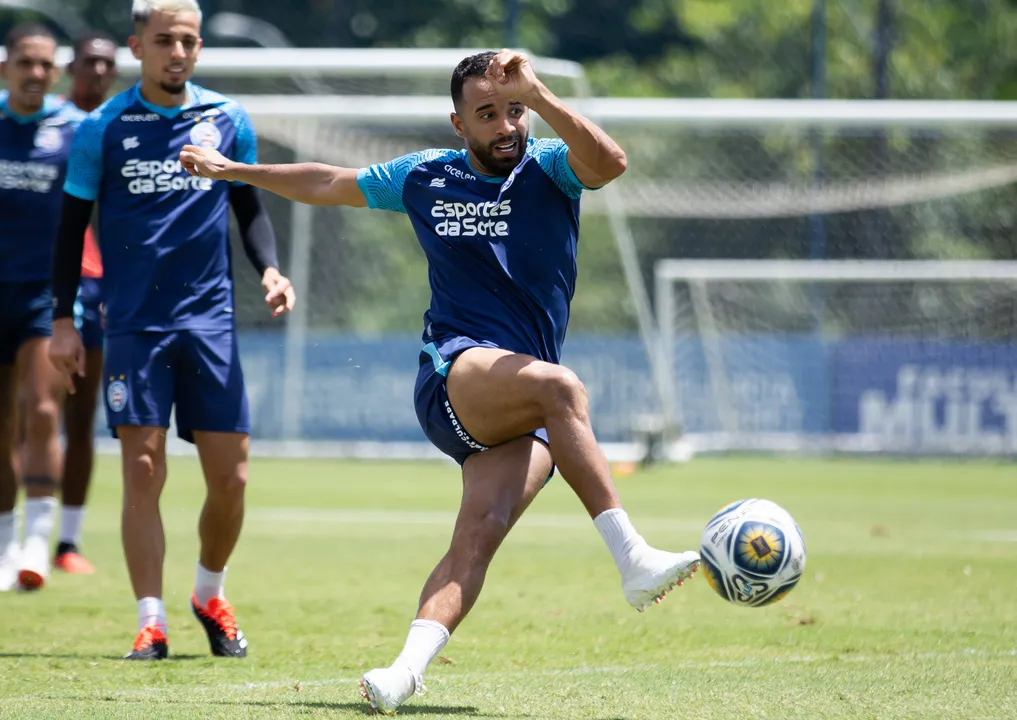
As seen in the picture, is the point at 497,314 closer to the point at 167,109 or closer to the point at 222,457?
the point at 222,457

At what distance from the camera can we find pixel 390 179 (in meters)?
5.04

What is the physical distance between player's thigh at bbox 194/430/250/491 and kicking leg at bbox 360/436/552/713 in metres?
1.42

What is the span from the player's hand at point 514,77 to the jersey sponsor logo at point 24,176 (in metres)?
4.29

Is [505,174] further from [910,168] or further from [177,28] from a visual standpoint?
[910,168]

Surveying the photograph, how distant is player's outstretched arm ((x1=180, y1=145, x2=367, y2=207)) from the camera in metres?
5.07

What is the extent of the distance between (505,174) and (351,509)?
7.72 metres

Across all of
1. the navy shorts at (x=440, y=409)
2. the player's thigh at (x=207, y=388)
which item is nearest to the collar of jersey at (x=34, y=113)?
the player's thigh at (x=207, y=388)

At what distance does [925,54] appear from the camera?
1521 inches

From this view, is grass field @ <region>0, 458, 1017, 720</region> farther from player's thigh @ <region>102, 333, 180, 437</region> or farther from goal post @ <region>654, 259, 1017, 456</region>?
goal post @ <region>654, 259, 1017, 456</region>

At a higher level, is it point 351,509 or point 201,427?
point 201,427

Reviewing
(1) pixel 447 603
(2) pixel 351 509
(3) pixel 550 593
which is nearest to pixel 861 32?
(2) pixel 351 509

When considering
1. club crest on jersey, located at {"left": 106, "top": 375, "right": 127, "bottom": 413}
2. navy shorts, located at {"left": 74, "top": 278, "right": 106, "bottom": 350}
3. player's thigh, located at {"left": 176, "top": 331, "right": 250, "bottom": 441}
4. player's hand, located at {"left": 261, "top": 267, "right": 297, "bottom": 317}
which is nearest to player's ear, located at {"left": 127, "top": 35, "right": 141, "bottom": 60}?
player's hand, located at {"left": 261, "top": 267, "right": 297, "bottom": 317}

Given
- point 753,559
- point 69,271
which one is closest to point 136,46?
point 69,271

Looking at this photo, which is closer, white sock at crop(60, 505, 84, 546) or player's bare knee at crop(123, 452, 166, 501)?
player's bare knee at crop(123, 452, 166, 501)
